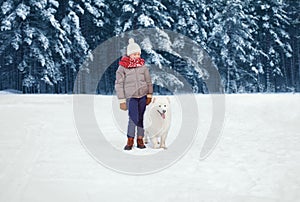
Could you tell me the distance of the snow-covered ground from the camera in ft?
14.3

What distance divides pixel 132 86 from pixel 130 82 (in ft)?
0.27

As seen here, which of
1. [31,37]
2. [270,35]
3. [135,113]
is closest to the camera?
[135,113]

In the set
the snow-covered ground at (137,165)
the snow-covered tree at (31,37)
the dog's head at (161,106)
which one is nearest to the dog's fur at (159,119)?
the dog's head at (161,106)

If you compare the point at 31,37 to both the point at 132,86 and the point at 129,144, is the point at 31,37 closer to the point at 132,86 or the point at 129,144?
the point at 132,86

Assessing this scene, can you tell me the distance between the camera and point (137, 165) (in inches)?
218

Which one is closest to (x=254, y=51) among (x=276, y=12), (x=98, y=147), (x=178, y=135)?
(x=276, y=12)

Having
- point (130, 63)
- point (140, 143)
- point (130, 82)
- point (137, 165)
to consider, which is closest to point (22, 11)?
point (130, 63)

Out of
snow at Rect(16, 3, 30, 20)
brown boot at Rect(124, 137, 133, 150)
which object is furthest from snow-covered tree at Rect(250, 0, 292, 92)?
brown boot at Rect(124, 137, 133, 150)

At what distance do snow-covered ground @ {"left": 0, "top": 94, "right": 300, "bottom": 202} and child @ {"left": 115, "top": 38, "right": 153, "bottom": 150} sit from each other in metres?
0.72

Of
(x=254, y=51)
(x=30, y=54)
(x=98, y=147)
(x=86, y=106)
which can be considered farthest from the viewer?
(x=254, y=51)

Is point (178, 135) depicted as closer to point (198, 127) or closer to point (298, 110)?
point (198, 127)

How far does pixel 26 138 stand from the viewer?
7199 millimetres

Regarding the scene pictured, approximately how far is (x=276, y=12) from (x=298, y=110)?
22693 millimetres

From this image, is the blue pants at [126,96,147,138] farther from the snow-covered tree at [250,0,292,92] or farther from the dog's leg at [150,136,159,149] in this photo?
the snow-covered tree at [250,0,292,92]
